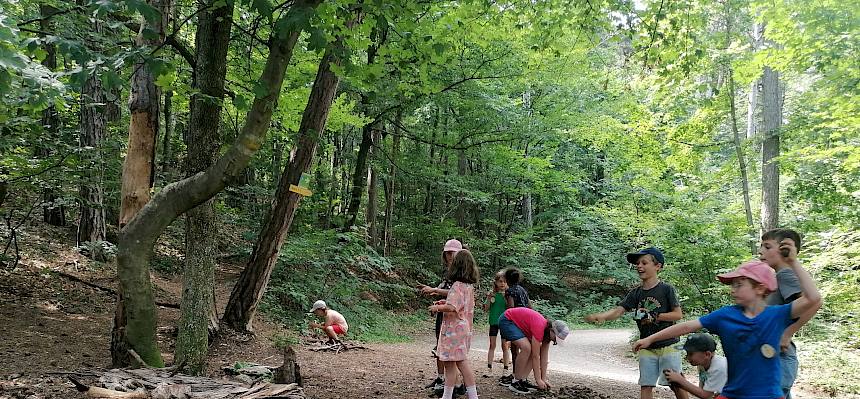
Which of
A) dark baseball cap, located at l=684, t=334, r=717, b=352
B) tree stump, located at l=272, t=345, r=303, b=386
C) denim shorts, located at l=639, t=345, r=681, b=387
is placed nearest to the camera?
dark baseball cap, located at l=684, t=334, r=717, b=352

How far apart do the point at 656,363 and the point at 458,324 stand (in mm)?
1705

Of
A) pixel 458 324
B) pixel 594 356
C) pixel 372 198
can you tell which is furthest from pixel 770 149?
pixel 458 324

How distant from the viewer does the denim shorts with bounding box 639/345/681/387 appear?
4367 millimetres

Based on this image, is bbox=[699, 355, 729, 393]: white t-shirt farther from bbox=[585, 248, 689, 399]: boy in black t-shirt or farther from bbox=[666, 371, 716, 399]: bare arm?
bbox=[585, 248, 689, 399]: boy in black t-shirt

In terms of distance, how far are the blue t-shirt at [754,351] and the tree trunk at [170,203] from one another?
11.4ft

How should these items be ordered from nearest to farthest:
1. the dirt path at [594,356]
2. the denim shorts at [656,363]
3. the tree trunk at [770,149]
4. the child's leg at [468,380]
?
the denim shorts at [656,363]
the child's leg at [468,380]
the dirt path at [594,356]
the tree trunk at [770,149]

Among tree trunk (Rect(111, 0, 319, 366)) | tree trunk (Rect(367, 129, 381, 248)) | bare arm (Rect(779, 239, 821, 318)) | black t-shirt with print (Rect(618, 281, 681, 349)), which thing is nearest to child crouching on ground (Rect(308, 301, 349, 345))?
tree trunk (Rect(111, 0, 319, 366))

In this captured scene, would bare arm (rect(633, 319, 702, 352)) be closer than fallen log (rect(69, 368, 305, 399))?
Yes

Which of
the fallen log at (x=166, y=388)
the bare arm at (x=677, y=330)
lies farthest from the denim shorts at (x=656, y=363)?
the fallen log at (x=166, y=388)

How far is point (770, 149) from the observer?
13320 millimetres

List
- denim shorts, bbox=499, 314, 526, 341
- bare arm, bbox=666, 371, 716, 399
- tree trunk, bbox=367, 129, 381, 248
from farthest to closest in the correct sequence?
tree trunk, bbox=367, 129, 381, 248 < denim shorts, bbox=499, 314, 526, 341 < bare arm, bbox=666, 371, 716, 399

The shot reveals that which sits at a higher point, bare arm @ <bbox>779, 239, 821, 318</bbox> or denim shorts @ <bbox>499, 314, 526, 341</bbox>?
bare arm @ <bbox>779, 239, 821, 318</bbox>

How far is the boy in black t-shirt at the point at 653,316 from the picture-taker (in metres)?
4.37

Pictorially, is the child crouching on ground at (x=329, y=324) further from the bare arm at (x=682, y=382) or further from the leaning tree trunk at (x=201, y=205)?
the bare arm at (x=682, y=382)
